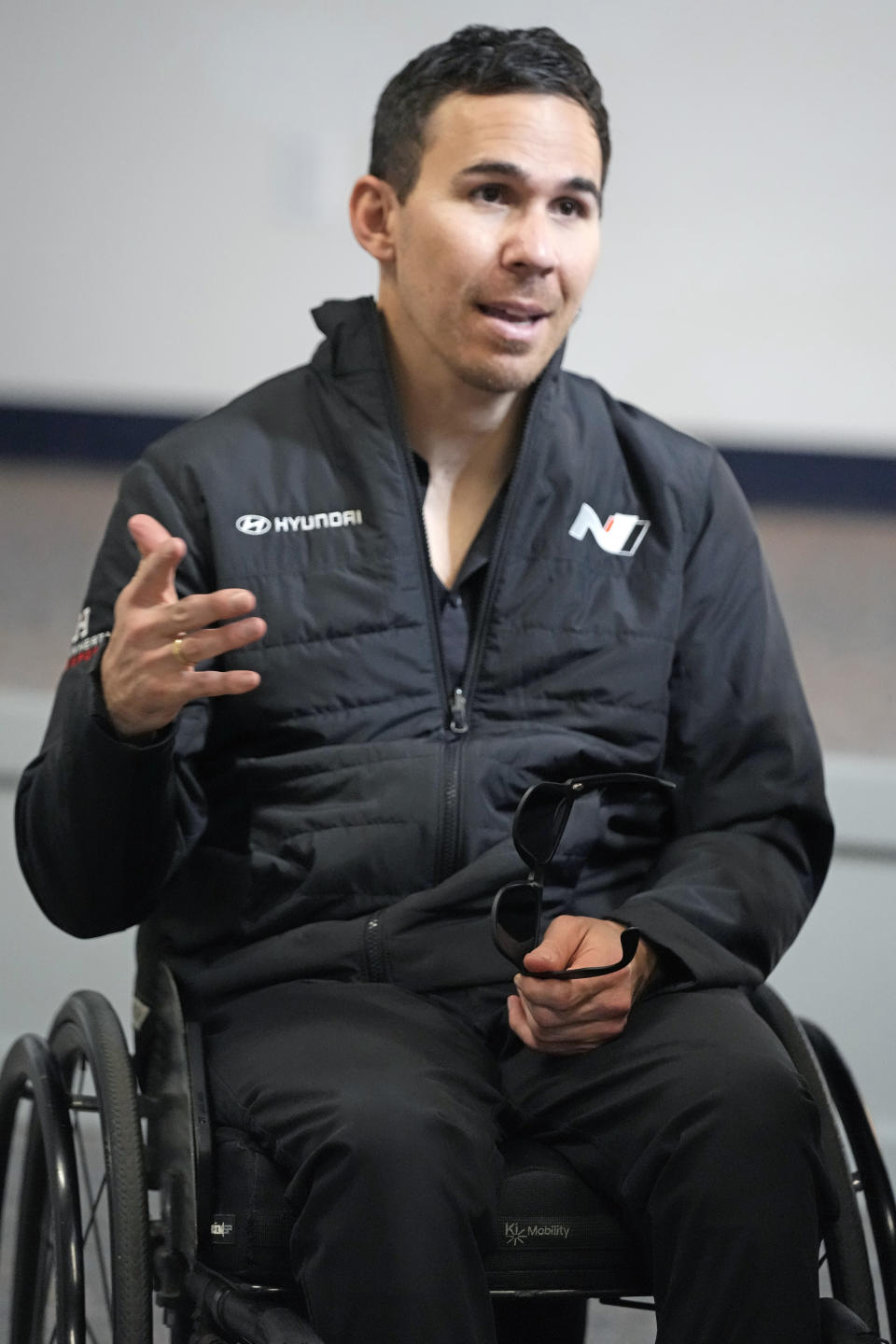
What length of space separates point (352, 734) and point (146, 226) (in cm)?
123

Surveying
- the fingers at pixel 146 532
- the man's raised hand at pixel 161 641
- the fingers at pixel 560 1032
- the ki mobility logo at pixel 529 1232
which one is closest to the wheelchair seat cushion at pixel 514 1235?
the ki mobility logo at pixel 529 1232

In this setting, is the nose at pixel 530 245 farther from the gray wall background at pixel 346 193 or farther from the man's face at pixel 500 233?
the gray wall background at pixel 346 193

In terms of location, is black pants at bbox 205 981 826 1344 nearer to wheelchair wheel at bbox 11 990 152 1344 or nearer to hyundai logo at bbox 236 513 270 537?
wheelchair wheel at bbox 11 990 152 1344

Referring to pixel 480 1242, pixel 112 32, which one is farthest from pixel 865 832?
pixel 112 32

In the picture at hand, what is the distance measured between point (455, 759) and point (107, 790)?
30 centimetres

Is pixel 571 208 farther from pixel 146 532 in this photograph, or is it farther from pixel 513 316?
pixel 146 532

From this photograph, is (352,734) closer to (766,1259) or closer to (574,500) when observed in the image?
(574,500)

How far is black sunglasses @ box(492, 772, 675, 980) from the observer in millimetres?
1196

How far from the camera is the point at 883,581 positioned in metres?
2.44

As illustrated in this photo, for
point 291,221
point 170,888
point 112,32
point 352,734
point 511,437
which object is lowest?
point 170,888

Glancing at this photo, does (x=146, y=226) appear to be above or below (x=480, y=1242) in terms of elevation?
above

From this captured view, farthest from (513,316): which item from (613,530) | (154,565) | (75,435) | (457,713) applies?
(75,435)

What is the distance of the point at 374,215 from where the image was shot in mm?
1589

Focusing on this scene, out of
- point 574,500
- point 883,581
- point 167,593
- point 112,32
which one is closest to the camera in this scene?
point 167,593
